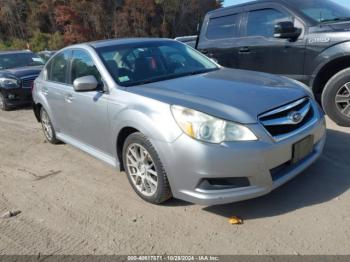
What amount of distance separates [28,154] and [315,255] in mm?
4472

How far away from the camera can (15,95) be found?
31.1ft

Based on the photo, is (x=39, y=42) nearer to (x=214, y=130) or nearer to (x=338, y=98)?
(x=338, y=98)

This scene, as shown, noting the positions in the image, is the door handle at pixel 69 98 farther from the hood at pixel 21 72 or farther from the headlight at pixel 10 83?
the hood at pixel 21 72

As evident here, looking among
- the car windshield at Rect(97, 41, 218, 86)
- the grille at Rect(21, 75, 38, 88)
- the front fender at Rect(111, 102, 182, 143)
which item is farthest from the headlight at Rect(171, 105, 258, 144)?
the grille at Rect(21, 75, 38, 88)

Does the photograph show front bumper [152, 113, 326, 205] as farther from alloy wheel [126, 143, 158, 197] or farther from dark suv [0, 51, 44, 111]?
dark suv [0, 51, 44, 111]

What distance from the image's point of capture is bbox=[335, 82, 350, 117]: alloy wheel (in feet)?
17.1

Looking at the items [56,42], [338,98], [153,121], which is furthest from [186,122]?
[56,42]

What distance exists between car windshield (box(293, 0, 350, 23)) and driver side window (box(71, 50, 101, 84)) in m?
3.43

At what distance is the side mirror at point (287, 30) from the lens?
5.57 m

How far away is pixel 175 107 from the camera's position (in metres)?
3.28

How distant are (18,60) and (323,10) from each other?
853 cm

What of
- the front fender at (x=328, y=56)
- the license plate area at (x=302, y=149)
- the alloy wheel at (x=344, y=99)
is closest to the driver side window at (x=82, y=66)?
the license plate area at (x=302, y=149)

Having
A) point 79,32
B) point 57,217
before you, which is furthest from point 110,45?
point 79,32

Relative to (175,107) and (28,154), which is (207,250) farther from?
(28,154)
